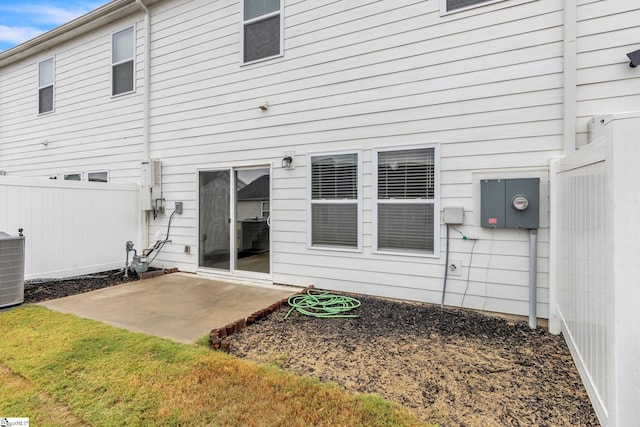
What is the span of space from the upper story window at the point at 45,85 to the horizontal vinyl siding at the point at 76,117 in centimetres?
18

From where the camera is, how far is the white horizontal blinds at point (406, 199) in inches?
160

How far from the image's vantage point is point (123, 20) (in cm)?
674

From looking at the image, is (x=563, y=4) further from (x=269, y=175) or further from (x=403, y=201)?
(x=269, y=175)

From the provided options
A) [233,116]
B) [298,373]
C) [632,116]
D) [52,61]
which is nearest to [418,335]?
[298,373]

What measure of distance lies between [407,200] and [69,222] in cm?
584

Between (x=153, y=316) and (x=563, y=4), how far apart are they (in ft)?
19.1

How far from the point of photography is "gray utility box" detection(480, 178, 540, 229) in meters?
3.45

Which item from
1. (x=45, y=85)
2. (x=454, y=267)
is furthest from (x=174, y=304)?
(x=45, y=85)

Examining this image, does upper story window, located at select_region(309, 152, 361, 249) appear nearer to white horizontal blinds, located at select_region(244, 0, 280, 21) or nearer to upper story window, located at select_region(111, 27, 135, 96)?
white horizontal blinds, located at select_region(244, 0, 280, 21)

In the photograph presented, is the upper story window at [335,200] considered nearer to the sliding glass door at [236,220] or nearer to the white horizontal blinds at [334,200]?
the white horizontal blinds at [334,200]

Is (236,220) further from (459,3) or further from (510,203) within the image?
(459,3)

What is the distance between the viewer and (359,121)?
4461 mm

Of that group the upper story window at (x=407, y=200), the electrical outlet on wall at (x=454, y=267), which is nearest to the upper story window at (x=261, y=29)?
the upper story window at (x=407, y=200)

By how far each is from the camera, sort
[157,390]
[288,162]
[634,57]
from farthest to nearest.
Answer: [288,162] → [634,57] → [157,390]
